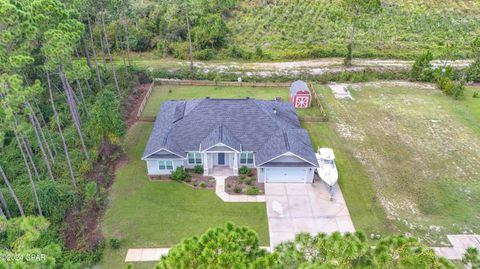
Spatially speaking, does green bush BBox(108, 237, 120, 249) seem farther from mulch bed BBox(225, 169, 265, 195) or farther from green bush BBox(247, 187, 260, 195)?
green bush BBox(247, 187, 260, 195)

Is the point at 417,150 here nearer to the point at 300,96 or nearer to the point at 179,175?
the point at 300,96

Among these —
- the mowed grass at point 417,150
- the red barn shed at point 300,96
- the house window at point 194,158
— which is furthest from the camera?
the red barn shed at point 300,96

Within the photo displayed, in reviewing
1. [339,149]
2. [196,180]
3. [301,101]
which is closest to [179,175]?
[196,180]

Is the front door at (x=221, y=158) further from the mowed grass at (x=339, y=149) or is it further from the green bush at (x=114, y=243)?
the green bush at (x=114, y=243)

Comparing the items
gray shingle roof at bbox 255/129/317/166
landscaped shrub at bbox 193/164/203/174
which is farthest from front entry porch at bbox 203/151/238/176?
gray shingle roof at bbox 255/129/317/166

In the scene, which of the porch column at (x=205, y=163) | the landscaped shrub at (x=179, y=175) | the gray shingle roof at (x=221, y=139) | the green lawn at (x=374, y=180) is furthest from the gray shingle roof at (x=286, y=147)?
the landscaped shrub at (x=179, y=175)

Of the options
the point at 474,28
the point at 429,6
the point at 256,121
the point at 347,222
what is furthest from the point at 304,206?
the point at 429,6
